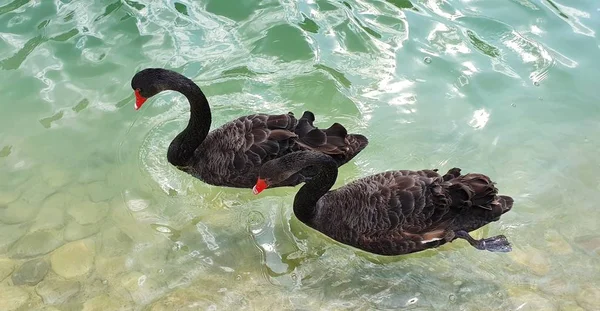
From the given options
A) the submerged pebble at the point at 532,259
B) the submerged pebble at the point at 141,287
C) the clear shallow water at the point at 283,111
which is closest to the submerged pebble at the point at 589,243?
the clear shallow water at the point at 283,111

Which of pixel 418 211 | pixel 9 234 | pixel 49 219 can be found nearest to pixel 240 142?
pixel 418 211

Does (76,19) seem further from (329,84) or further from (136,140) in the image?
(329,84)

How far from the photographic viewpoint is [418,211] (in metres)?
3.75

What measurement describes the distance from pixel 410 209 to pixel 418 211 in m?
0.05

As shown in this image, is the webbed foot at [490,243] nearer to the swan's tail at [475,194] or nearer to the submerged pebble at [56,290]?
the swan's tail at [475,194]

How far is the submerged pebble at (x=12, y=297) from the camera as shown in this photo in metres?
3.68

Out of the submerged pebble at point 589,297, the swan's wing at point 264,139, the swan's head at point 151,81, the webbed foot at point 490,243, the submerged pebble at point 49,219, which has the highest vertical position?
the swan's head at point 151,81

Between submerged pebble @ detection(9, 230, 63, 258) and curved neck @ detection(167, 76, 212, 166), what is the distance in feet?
3.08

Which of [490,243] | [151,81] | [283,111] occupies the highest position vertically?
[151,81]

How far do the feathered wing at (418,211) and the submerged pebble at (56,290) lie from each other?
5.70 ft

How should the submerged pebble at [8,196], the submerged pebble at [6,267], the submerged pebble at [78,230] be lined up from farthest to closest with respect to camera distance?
1. the submerged pebble at [8,196]
2. the submerged pebble at [78,230]
3. the submerged pebble at [6,267]

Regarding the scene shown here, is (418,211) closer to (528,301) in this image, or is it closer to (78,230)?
(528,301)

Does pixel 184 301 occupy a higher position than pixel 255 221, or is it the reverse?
pixel 255 221

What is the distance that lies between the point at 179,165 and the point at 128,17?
1.89m
